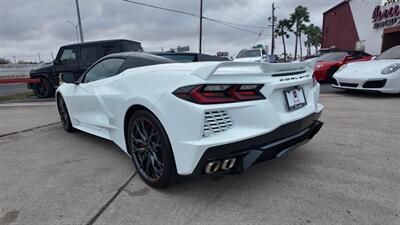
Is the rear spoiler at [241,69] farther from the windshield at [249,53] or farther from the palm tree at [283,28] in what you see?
the palm tree at [283,28]

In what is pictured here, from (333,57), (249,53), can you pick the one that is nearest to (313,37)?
(249,53)

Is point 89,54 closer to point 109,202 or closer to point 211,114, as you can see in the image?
point 109,202

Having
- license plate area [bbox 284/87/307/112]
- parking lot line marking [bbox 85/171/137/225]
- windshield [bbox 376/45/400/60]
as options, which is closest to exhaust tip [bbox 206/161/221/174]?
license plate area [bbox 284/87/307/112]

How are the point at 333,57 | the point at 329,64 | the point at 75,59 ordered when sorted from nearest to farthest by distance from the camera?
the point at 75,59
the point at 329,64
the point at 333,57

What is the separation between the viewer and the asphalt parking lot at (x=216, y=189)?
2.18m

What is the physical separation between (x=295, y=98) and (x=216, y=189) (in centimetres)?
110

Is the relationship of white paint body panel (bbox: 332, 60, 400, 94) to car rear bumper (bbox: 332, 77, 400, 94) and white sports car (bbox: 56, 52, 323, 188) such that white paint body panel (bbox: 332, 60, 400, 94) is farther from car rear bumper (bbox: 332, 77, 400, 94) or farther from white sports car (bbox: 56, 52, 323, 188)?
white sports car (bbox: 56, 52, 323, 188)

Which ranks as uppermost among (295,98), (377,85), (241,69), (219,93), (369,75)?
(241,69)

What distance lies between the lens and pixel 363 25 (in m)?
21.3

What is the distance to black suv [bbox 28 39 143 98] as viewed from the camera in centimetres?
867

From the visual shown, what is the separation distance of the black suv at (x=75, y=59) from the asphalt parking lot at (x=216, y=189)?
522 centimetres

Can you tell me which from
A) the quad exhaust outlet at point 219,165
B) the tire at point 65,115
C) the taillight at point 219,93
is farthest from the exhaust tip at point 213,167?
the tire at point 65,115

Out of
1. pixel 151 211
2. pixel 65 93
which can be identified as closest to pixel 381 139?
pixel 151 211

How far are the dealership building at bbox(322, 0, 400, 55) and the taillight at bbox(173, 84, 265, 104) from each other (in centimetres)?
1878
